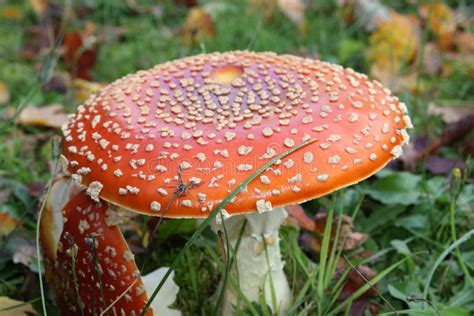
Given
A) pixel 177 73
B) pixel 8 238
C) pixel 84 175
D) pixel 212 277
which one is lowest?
pixel 212 277

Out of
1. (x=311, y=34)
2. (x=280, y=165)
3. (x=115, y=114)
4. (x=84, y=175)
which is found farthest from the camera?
(x=311, y=34)

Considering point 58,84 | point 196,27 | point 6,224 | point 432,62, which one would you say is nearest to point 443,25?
point 432,62

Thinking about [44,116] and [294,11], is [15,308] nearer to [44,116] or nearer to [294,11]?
[44,116]

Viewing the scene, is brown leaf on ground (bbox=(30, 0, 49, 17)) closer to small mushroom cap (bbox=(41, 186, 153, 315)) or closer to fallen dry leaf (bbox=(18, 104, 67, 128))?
fallen dry leaf (bbox=(18, 104, 67, 128))

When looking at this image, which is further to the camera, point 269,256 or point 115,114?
point 269,256

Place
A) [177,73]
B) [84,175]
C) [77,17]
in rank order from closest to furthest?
[84,175]
[177,73]
[77,17]

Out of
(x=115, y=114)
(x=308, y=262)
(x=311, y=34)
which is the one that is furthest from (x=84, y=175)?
(x=311, y=34)

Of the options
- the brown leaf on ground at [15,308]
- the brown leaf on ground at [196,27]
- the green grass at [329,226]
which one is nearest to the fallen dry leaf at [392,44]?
the green grass at [329,226]

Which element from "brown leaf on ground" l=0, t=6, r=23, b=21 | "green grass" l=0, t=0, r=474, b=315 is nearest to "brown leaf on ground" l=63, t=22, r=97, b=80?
"green grass" l=0, t=0, r=474, b=315

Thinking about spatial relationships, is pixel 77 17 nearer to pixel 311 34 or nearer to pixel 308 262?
pixel 311 34
